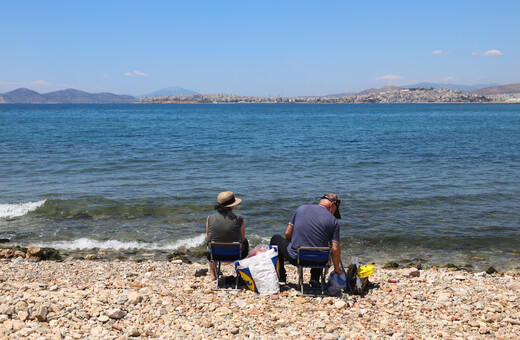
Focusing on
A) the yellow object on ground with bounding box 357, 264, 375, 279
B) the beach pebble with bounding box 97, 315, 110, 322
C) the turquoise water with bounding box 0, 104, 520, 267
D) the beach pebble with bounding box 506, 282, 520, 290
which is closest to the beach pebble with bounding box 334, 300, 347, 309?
the yellow object on ground with bounding box 357, 264, 375, 279

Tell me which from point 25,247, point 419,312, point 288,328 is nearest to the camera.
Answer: point 288,328

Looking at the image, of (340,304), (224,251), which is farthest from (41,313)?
(340,304)

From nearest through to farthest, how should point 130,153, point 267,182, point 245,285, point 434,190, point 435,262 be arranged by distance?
point 245,285 < point 435,262 < point 434,190 < point 267,182 < point 130,153

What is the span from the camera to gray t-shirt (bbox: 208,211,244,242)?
26.3 feet

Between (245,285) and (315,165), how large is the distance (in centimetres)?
1819

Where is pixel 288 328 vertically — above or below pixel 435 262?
above

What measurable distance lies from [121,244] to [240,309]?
21.0ft

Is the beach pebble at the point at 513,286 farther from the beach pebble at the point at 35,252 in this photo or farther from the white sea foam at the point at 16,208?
the white sea foam at the point at 16,208

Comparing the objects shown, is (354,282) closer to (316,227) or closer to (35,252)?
(316,227)

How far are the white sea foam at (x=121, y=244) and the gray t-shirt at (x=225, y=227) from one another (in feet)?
14.5

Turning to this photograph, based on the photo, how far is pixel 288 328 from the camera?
6.43 metres

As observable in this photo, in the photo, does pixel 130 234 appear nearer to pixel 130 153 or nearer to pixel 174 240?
pixel 174 240

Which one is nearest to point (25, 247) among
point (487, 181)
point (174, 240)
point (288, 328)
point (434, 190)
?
point (174, 240)

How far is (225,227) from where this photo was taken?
802 cm
